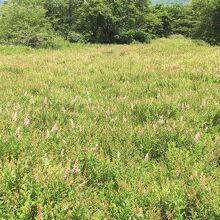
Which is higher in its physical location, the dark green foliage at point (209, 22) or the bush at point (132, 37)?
the dark green foliage at point (209, 22)

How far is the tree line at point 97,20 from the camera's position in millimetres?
35906

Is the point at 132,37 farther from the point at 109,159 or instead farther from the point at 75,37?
the point at 109,159

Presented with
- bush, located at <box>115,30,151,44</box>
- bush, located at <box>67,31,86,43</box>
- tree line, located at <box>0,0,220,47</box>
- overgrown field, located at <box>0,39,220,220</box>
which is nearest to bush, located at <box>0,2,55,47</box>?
tree line, located at <box>0,0,220,47</box>

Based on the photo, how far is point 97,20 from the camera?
148 ft

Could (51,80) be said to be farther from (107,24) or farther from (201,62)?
(107,24)

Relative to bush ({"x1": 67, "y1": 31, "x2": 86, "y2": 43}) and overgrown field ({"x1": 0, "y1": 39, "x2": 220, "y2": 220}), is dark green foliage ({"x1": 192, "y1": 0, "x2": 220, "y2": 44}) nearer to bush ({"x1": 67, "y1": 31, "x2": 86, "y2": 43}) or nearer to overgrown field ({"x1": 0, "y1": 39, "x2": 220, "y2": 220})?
bush ({"x1": 67, "y1": 31, "x2": 86, "y2": 43})

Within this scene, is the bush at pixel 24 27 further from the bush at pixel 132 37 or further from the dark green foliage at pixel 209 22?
the dark green foliage at pixel 209 22

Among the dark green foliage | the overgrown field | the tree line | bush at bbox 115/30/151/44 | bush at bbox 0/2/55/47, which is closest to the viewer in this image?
the overgrown field

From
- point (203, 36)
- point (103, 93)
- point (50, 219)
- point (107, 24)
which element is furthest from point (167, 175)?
point (107, 24)

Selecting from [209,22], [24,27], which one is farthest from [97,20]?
[24,27]

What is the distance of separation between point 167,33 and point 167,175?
5389 cm

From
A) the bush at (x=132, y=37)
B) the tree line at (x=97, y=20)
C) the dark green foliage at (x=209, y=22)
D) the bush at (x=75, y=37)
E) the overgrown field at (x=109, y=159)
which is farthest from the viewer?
the bush at (x=132, y=37)

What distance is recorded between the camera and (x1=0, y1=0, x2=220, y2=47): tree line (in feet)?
118

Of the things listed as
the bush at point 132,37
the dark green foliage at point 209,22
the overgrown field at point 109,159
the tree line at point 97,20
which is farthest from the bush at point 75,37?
the overgrown field at point 109,159
